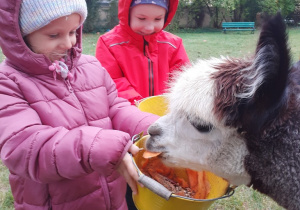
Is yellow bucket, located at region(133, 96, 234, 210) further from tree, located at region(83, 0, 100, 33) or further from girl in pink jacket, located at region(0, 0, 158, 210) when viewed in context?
tree, located at region(83, 0, 100, 33)

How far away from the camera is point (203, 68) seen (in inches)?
57.9

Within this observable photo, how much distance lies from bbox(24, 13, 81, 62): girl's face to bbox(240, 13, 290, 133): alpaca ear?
31.6 inches

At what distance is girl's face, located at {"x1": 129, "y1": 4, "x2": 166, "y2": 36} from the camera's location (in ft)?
6.98

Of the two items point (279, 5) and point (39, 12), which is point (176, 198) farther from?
point (279, 5)

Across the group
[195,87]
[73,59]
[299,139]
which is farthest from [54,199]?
[299,139]

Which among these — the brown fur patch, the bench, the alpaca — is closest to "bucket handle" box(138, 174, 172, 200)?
the alpaca

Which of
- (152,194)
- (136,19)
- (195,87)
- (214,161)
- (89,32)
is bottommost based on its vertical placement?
(89,32)

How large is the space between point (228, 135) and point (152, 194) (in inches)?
15.3

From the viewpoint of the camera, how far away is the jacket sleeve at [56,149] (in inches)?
47.3

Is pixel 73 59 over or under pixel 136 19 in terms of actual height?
under

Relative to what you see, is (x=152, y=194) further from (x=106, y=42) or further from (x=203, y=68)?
(x=106, y=42)

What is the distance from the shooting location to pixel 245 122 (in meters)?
1.26

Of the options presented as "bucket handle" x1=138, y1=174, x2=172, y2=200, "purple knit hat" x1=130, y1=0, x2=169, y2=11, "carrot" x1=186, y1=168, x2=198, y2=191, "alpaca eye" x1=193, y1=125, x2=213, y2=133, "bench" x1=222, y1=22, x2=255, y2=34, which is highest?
"purple knit hat" x1=130, y1=0, x2=169, y2=11

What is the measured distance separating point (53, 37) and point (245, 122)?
2.94 feet
